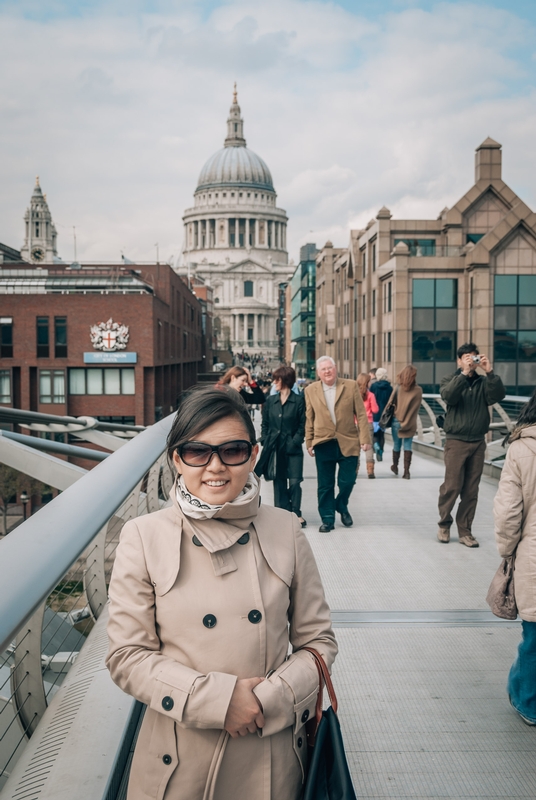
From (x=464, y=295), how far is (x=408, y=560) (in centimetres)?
2747

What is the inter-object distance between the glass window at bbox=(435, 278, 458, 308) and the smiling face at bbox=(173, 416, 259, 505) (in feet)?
104

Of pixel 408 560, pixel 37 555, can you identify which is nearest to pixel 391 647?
pixel 408 560

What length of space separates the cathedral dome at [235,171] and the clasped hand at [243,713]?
18081 cm

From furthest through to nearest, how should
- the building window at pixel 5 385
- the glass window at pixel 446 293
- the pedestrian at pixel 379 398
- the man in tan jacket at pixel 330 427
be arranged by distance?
the building window at pixel 5 385 < the glass window at pixel 446 293 < the pedestrian at pixel 379 398 < the man in tan jacket at pixel 330 427

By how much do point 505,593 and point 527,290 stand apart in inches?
1210

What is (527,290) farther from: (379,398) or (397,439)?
(397,439)

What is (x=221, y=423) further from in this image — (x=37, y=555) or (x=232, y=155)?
(x=232, y=155)

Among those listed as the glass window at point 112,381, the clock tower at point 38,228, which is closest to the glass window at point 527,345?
the glass window at point 112,381

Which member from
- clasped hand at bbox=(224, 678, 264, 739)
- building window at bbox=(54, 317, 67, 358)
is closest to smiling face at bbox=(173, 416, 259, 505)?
clasped hand at bbox=(224, 678, 264, 739)

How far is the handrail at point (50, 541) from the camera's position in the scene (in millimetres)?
1860

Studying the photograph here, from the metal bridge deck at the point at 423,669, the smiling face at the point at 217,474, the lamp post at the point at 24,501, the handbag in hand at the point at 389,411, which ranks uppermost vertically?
the smiling face at the point at 217,474

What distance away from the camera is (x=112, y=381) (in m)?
48.7

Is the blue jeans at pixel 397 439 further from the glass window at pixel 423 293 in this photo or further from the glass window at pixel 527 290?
the glass window at pixel 527 290

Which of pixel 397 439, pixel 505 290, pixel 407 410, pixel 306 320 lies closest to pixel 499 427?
pixel 397 439
